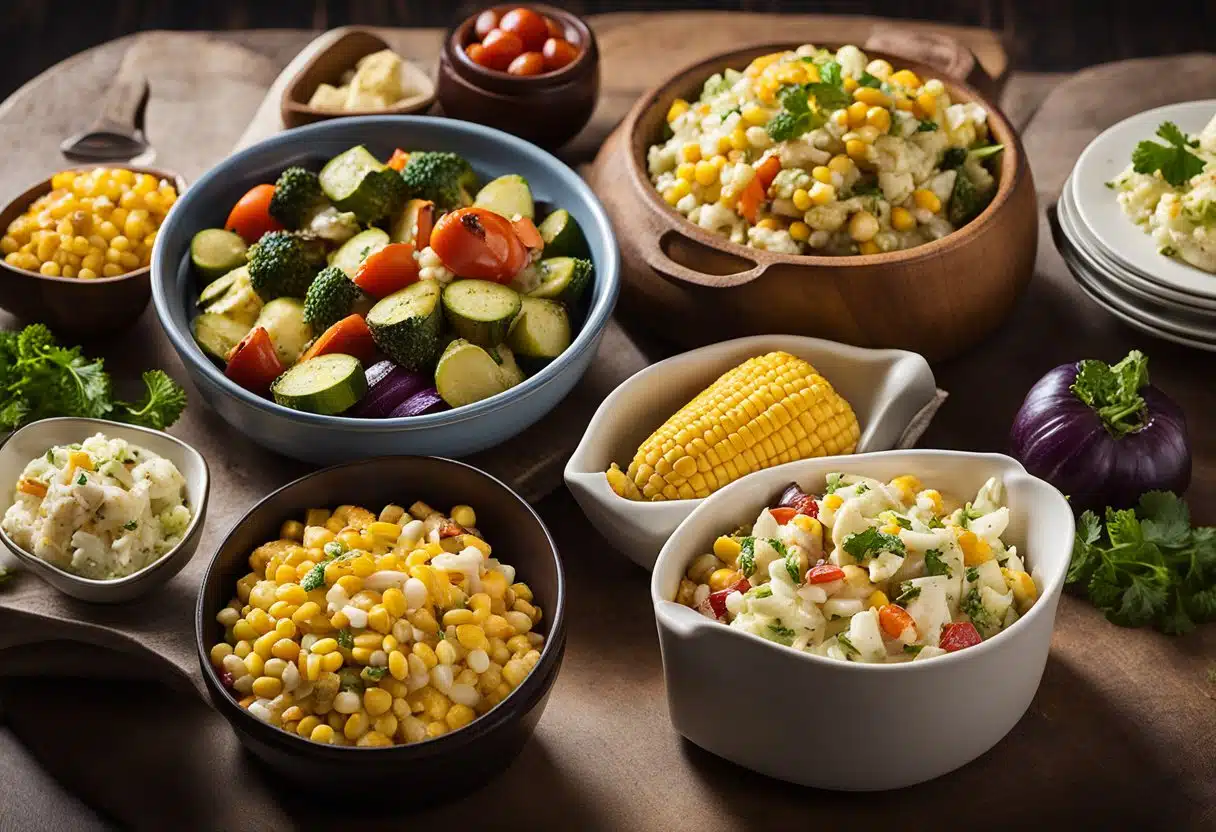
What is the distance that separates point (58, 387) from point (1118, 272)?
304 centimetres

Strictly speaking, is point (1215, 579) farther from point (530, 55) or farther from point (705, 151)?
point (530, 55)

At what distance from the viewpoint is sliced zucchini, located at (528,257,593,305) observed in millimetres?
3770

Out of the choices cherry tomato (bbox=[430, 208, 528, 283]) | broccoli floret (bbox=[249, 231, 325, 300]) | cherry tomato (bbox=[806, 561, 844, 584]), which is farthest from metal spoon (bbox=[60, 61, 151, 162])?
cherry tomato (bbox=[806, 561, 844, 584])

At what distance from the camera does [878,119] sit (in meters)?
3.87

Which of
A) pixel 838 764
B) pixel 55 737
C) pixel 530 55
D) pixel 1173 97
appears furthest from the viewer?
pixel 1173 97

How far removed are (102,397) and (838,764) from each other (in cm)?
218

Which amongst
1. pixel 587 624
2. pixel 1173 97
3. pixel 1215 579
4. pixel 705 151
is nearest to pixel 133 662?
pixel 587 624

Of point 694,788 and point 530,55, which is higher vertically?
point 530,55

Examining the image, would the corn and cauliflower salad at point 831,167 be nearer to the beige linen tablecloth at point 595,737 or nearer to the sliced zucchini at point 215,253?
the beige linen tablecloth at point 595,737

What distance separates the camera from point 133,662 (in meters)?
3.37

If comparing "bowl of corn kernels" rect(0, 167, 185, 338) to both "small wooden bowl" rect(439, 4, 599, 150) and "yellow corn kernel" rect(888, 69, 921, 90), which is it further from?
"yellow corn kernel" rect(888, 69, 921, 90)

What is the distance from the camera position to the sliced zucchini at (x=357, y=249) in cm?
376

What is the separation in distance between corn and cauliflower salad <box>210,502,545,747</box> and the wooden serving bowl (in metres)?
1.15

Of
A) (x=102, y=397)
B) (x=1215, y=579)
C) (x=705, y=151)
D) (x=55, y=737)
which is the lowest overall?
(x=55, y=737)
